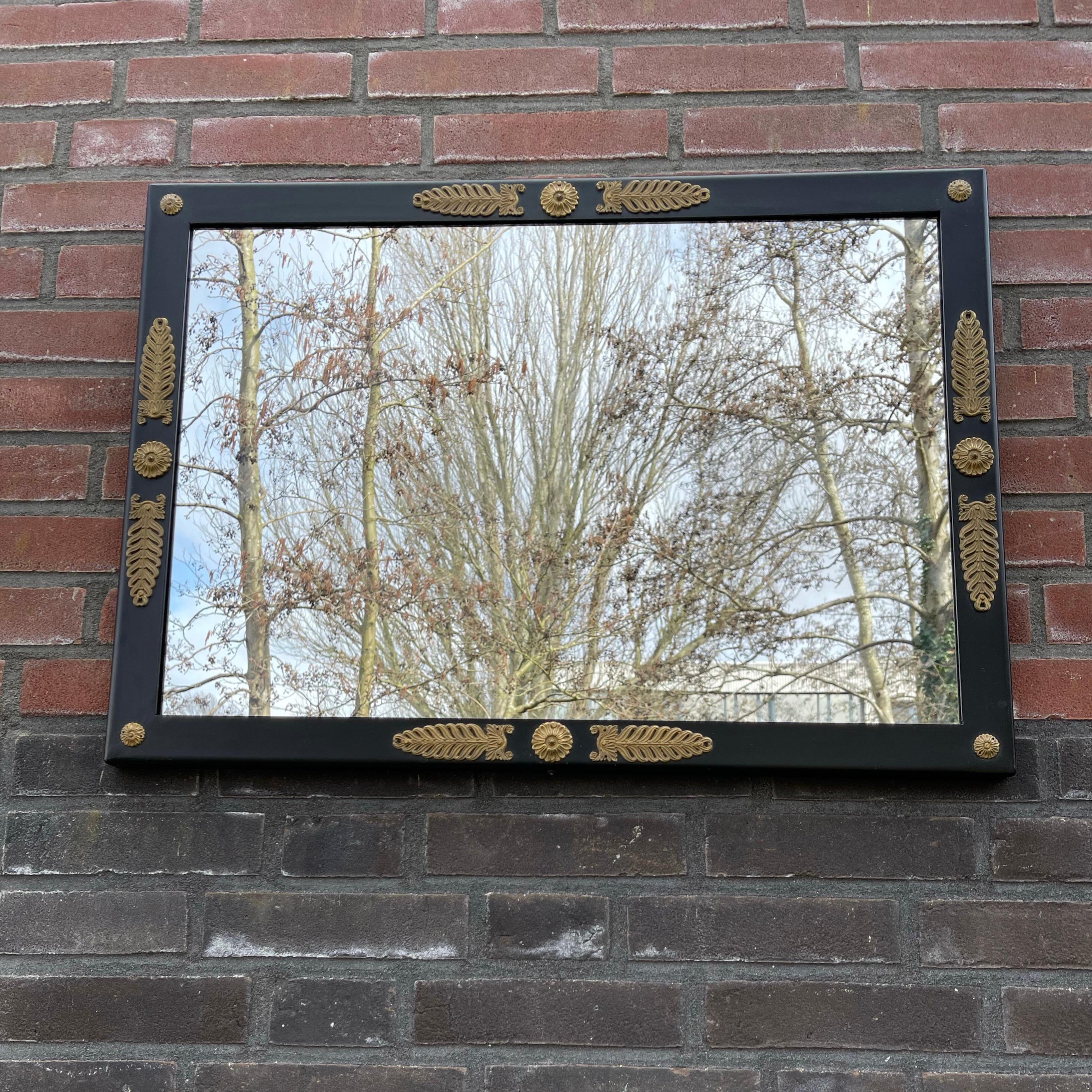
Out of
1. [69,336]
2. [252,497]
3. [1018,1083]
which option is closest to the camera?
[1018,1083]

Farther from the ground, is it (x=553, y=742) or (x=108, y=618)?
(x=108, y=618)

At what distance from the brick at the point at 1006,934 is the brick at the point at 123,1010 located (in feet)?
2.78

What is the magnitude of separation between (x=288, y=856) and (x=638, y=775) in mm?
451

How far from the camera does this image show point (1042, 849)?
4.23ft

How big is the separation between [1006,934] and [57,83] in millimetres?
1715

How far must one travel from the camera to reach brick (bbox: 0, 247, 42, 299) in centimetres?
146

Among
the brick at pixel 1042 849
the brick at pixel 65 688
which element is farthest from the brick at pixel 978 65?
the brick at pixel 65 688

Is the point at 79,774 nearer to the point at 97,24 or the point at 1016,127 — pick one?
the point at 97,24

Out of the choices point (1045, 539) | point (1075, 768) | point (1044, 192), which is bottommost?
point (1075, 768)

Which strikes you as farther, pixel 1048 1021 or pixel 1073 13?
pixel 1073 13

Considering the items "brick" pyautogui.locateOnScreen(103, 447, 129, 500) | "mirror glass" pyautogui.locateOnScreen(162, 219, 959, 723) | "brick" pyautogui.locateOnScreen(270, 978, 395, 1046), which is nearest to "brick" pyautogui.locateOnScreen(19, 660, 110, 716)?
"mirror glass" pyautogui.locateOnScreen(162, 219, 959, 723)

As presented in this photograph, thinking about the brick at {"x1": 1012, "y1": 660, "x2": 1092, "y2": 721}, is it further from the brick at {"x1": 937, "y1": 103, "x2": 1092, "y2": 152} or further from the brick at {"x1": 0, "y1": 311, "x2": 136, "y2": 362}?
the brick at {"x1": 0, "y1": 311, "x2": 136, "y2": 362}

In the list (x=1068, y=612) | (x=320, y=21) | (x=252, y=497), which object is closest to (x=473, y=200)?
(x=320, y=21)

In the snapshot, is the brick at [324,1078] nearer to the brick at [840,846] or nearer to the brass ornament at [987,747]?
the brick at [840,846]
